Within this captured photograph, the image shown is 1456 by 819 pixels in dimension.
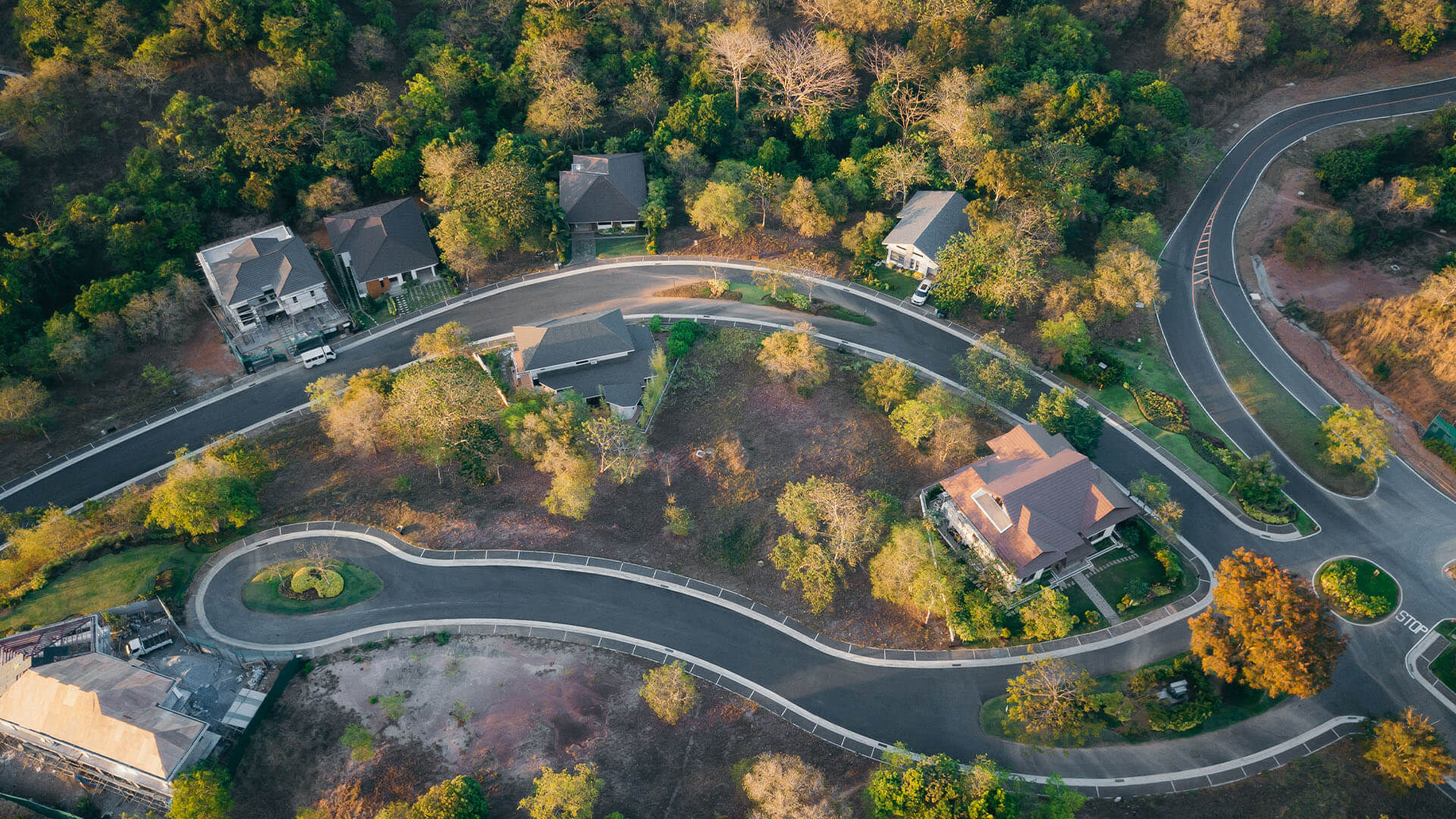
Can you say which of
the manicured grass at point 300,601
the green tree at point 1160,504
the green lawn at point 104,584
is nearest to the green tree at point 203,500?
the green lawn at point 104,584

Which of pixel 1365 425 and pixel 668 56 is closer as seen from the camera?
pixel 1365 425

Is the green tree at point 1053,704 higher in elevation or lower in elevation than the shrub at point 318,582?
lower

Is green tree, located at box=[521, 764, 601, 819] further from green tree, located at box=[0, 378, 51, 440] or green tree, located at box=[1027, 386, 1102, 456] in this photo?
green tree, located at box=[0, 378, 51, 440]

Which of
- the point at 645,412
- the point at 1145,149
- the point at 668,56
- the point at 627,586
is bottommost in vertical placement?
the point at 627,586

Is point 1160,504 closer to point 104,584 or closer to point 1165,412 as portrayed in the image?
point 1165,412

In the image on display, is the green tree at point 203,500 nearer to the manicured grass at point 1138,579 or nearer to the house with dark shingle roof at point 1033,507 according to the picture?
the house with dark shingle roof at point 1033,507

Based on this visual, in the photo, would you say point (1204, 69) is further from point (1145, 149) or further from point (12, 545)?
point (12, 545)

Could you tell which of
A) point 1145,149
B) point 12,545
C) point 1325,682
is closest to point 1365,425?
point 1325,682
